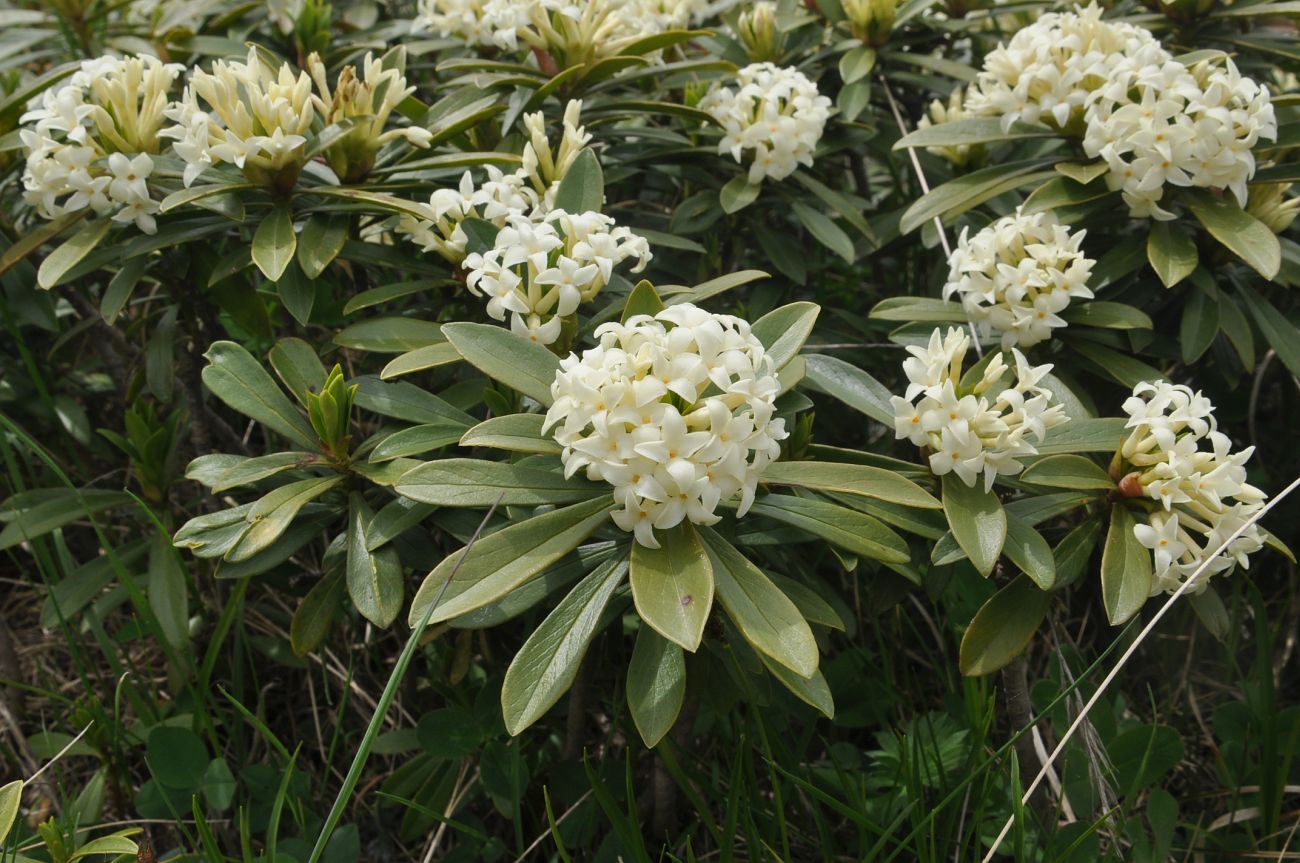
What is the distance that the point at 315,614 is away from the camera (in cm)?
180

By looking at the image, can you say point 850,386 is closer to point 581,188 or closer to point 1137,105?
point 581,188

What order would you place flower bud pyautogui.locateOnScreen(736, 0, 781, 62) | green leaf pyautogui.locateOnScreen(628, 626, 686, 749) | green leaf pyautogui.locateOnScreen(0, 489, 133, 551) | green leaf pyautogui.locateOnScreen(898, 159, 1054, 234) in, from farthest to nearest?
flower bud pyautogui.locateOnScreen(736, 0, 781, 62) → green leaf pyautogui.locateOnScreen(898, 159, 1054, 234) → green leaf pyautogui.locateOnScreen(0, 489, 133, 551) → green leaf pyautogui.locateOnScreen(628, 626, 686, 749)

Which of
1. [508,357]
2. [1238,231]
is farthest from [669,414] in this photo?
[1238,231]

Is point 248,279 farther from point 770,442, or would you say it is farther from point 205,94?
point 770,442

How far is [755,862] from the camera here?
181 cm

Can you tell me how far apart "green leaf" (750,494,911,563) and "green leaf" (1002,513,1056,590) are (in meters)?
0.16

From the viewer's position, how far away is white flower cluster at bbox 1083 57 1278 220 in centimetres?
191

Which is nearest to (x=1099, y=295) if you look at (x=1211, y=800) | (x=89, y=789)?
(x=1211, y=800)

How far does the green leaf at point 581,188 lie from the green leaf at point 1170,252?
101cm

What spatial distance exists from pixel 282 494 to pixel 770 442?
0.74 metres

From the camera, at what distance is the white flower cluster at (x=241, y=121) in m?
1.82

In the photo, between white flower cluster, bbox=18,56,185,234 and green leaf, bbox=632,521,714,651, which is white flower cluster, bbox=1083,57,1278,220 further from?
white flower cluster, bbox=18,56,185,234

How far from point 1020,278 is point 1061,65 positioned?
1.81 ft

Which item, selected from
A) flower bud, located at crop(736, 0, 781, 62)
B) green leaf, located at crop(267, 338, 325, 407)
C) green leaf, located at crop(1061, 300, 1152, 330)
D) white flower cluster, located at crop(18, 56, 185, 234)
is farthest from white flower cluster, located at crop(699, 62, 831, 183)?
white flower cluster, located at crop(18, 56, 185, 234)
